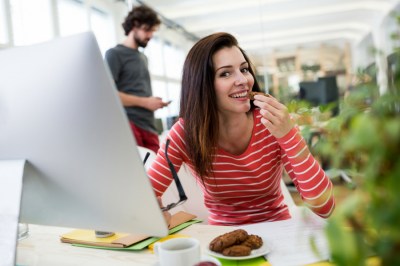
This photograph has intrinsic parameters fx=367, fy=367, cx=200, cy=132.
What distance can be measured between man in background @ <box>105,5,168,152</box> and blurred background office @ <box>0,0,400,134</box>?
55 cm

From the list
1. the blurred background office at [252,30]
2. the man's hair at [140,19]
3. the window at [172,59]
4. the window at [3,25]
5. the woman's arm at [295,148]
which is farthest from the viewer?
the window at [172,59]

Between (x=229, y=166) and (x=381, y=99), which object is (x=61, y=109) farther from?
(x=229, y=166)

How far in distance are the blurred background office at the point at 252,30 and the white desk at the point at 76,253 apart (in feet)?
1.26

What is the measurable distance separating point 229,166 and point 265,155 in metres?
0.12

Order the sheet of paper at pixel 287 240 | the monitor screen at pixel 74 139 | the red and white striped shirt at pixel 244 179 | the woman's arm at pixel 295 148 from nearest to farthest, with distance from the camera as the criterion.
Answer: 1. the monitor screen at pixel 74 139
2. the sheet of paper at pixel 287 240
3. the woman's arm at pixel 295 148
4. the red and white striped shirt at pixel 244 179

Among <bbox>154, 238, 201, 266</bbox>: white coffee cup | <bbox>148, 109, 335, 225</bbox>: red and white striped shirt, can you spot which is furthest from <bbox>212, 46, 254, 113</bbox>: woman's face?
<bbox>154, 238, 201, 266</bbox>: white coffee cup

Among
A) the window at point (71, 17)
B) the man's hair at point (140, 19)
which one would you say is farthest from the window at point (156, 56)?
the man's hair at point (140, 19)

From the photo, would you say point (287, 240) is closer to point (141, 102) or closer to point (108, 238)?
point (108, 238)

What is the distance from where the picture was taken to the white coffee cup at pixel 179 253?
583 mm

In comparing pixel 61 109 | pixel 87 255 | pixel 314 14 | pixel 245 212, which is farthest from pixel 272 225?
pixel 314 14

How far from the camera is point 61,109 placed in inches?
22.0

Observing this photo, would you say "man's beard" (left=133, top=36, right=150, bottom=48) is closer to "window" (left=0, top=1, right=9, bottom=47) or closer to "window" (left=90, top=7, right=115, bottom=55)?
"window" (left=0, top=1, right=9, bottom=47)

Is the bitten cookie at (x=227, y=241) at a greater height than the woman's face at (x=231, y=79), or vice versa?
the woman's face at (x=231, y=79)

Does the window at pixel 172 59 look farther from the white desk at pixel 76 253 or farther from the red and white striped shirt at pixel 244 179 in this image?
the white desk at pixel 76 253
